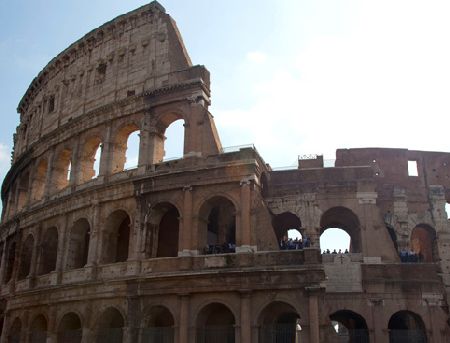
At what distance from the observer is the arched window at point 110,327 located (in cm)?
1741

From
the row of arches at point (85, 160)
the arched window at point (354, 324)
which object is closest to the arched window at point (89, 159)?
the row of arches at point (85, 160)

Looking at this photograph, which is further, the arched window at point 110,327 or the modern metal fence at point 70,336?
the modern metal fence at point 70,336

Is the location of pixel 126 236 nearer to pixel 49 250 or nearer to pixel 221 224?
pixel 221 224

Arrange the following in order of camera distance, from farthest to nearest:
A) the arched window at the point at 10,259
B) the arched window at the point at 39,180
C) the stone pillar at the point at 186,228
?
1. the arched window at the point at 39,180
2. the arched window at the point at 10,259
3. the stone pillar at the point at 186,228

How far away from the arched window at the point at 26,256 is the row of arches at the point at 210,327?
383 centimetres

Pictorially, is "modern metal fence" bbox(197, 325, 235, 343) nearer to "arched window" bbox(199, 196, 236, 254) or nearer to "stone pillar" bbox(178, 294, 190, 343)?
"stone pillar" bbox(178, 294, 190, 343)

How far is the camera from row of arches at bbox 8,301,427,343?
1561cm

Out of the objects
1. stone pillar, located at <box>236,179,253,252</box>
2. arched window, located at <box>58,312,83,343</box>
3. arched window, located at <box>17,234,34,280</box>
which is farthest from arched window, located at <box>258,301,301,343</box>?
arched window, located at <box>17,234,34,280</box>

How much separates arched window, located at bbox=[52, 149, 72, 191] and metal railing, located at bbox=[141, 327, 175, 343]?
30.2 feet

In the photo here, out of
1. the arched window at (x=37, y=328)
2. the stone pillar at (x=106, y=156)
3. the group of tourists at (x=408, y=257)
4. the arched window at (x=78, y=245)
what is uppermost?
the stone pillar at (x=106, y=156)

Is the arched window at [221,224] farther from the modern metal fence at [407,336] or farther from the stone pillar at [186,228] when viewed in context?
the modern metal fence at [407,336]

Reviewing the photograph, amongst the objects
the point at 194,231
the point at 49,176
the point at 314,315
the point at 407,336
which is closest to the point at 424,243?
the point at 407,336

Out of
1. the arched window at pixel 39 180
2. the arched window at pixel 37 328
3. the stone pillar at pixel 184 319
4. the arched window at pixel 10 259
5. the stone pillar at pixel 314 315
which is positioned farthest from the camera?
the arched window at pixel 39 180

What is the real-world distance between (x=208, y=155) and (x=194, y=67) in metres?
3.93
